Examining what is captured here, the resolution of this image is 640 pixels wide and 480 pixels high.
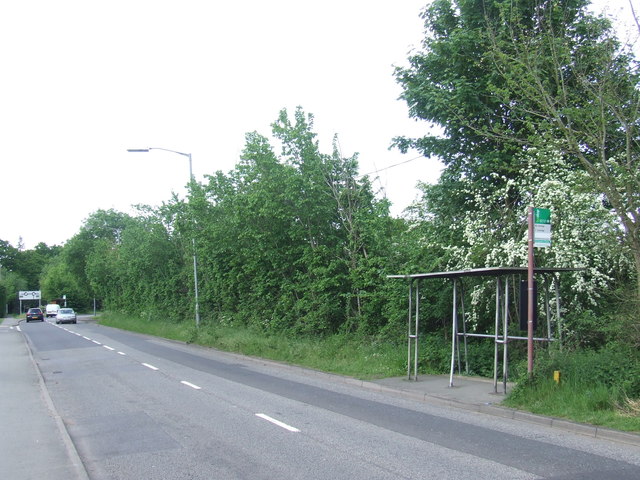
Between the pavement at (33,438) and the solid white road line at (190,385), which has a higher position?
the pavement at (33,438)

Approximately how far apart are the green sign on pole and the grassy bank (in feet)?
6.85

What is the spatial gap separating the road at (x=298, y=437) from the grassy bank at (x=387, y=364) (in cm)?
65

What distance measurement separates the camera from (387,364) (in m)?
15.1

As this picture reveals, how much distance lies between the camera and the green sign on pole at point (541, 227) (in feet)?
34.4

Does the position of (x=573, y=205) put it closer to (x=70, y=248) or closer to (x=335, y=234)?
(x=335, y=234)

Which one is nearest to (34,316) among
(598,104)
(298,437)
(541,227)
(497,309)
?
(497,309)

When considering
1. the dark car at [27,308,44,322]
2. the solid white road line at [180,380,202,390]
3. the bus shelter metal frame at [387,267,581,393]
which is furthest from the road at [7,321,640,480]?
the dark car at [27,308,44,322]

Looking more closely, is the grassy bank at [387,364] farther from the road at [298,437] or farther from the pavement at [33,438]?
the pavement at [33,438]

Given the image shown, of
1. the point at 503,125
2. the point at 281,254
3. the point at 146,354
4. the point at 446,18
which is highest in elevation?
the point at 446,18

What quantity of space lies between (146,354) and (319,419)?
14.6m

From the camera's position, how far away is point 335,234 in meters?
20.9

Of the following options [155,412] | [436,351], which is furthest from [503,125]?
[155,412]

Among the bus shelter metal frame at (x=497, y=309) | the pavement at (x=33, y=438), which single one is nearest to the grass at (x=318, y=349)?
the bus shelter metal frame at (x=497, y=309)

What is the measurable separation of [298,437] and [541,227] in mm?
5700
